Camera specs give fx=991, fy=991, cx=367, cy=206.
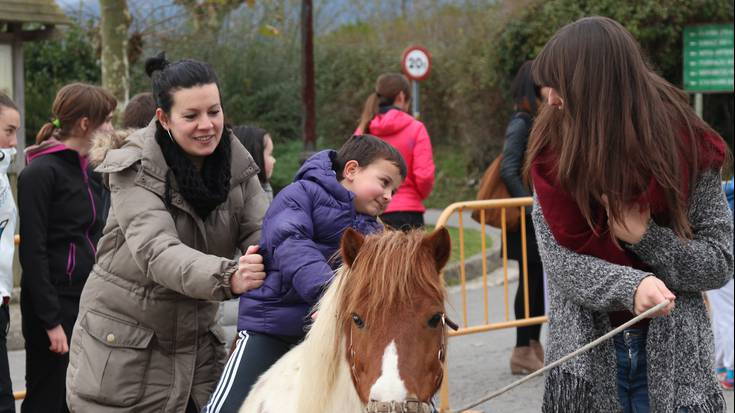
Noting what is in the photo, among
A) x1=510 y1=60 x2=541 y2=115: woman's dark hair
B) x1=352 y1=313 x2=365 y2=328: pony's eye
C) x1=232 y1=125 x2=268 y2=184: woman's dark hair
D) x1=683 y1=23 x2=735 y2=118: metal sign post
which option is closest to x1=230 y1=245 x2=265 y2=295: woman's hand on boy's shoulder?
x1=352 y1=313 x2=365 y2=328: pony's eye

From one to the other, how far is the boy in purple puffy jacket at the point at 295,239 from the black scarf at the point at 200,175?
0.25 metres

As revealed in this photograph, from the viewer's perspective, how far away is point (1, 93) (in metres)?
4.95

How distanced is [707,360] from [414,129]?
546 cm

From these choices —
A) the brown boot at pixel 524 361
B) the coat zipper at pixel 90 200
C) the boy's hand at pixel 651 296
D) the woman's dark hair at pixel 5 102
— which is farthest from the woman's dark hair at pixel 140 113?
the brown boot at pixel 524 361

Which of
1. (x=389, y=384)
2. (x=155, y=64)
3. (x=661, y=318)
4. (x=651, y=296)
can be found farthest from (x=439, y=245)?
(x=155, y=64)

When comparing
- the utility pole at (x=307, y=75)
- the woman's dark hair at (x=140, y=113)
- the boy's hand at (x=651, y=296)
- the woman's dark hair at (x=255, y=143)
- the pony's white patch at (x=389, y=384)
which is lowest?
the pony's white patch at (x=389, y=384)

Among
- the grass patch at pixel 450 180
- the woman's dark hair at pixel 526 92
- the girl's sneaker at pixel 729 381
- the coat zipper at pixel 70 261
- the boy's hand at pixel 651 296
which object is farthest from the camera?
the grass patch at pixel 450 180

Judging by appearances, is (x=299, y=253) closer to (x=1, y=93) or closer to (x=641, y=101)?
(x=641, y=101)

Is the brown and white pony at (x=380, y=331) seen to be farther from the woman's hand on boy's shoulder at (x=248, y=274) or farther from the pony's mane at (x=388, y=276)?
the woman's hand on boy's shoulder at (x=248, y=274)

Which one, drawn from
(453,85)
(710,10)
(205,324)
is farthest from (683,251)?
(453,85)

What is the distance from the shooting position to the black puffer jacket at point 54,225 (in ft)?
16.5

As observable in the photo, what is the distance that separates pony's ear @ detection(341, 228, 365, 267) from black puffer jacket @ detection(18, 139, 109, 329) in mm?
2616

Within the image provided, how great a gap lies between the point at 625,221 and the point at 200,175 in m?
1.54

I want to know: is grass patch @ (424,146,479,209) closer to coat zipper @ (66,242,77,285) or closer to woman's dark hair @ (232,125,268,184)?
woman's dark hair @ (232,125,268,184)
